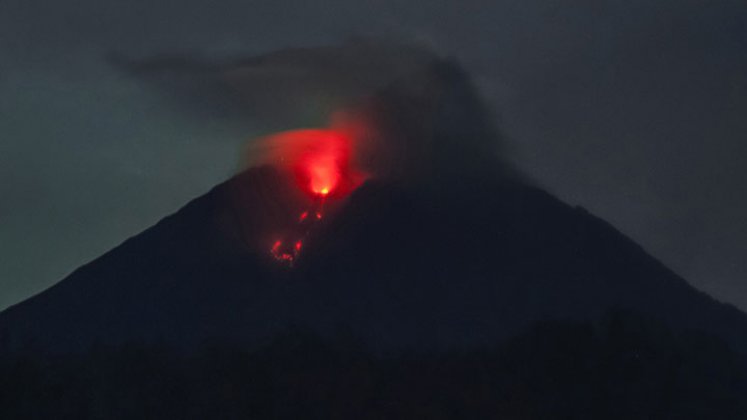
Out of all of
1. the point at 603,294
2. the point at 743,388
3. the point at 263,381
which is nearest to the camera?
the point at 263,381

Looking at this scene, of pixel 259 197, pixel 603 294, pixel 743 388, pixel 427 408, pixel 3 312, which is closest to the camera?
pixel 427 408

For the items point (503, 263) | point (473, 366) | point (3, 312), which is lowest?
point (473, 366)

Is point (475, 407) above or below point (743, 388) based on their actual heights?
below

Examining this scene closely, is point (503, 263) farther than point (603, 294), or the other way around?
point (503, 263)

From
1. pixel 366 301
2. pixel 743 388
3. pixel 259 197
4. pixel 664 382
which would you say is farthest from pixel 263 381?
pixel 259 197

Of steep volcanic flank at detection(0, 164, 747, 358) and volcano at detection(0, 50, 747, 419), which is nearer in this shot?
volcano at detection(0, 50, 747, 419)

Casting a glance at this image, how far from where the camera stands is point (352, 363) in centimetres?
6325

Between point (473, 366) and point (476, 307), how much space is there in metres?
98.9

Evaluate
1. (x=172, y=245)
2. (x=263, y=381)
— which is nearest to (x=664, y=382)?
(x=263, y=381)

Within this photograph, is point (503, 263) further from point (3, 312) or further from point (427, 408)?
point (427, 408)

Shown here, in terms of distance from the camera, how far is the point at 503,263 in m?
173

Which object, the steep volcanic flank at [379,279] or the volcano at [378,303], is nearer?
the volcano at [378,303]

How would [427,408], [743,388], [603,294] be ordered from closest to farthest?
[427,408], [743,388], [603,294]

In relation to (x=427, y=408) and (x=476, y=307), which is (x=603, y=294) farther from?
→ (x=427, y=408)
